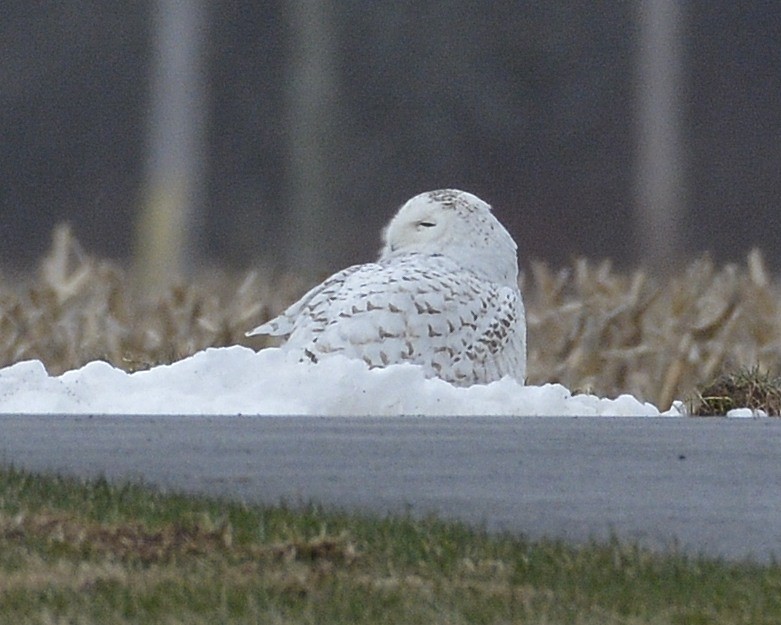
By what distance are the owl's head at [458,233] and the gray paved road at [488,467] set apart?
300 centimetres

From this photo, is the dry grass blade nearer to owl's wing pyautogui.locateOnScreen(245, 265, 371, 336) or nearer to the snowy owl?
the snowy owl

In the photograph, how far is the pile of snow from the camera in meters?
7.03

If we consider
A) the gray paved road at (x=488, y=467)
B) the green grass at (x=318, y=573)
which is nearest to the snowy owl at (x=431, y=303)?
the gray paved road at (x=488, y=467)

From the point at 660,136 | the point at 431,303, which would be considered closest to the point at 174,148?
the point at 431,303

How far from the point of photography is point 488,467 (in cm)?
558

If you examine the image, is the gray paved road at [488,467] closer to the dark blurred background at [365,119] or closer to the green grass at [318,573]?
the green grass at [318,573]

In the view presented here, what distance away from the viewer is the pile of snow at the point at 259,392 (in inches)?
277

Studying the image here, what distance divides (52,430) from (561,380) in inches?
165

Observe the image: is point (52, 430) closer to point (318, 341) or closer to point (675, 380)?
point (318, 341)

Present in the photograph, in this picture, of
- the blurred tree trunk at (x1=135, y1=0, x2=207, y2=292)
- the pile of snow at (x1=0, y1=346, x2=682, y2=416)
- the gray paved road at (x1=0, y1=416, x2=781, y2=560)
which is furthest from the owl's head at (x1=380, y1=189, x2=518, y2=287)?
the gray paved road at (x1=0, y1=416, x2=781, y2=560)

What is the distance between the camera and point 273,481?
224 inches

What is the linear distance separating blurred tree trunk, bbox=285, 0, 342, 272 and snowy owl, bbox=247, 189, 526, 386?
31 centimetres

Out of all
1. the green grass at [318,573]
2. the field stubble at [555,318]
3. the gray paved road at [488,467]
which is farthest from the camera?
the field stubble at [555,318]

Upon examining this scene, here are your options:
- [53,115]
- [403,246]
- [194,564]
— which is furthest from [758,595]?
[53,115]
